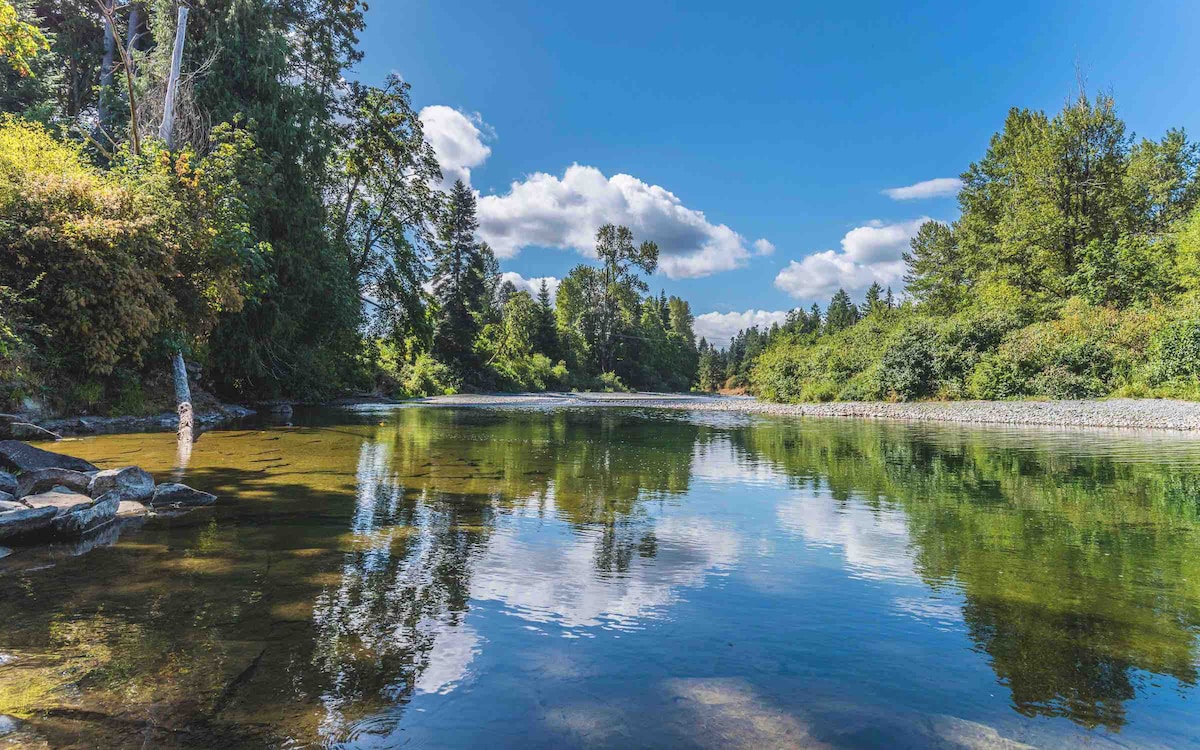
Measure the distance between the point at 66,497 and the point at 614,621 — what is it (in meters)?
5.94

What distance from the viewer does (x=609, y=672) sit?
3291 millimetres

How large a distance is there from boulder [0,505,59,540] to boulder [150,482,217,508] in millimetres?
1416

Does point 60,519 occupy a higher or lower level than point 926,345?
lower

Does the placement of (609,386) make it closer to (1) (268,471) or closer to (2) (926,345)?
(2) (926,345)

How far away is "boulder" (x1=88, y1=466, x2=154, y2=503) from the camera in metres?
6.73

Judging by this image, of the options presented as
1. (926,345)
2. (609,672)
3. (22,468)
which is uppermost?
(926,345)

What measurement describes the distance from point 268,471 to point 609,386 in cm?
7080

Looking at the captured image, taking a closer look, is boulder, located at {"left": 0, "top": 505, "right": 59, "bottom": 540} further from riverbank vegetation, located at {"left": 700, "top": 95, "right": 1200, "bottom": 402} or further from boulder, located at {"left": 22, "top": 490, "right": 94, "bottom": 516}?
riverbank vegetation, located at {"left": 700, "top": 95, "right": 1200, "bottom": 402}

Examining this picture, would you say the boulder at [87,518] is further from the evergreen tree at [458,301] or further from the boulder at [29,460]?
the evergreen tree at [458,301]

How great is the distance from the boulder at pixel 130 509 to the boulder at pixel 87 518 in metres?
0.08

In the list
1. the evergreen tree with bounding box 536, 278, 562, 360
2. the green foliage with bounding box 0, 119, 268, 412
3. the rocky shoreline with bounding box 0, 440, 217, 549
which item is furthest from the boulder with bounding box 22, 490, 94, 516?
the evergreen tree with bounding box 536, 278, 562, 360

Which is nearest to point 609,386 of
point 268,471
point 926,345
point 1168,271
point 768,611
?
point 926,345

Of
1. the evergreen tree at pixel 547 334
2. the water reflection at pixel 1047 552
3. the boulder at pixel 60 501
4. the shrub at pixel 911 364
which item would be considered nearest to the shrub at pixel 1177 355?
the shrub at pixel 911 364

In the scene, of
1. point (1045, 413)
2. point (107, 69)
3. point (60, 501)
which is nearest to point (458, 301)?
point (107, 69)
